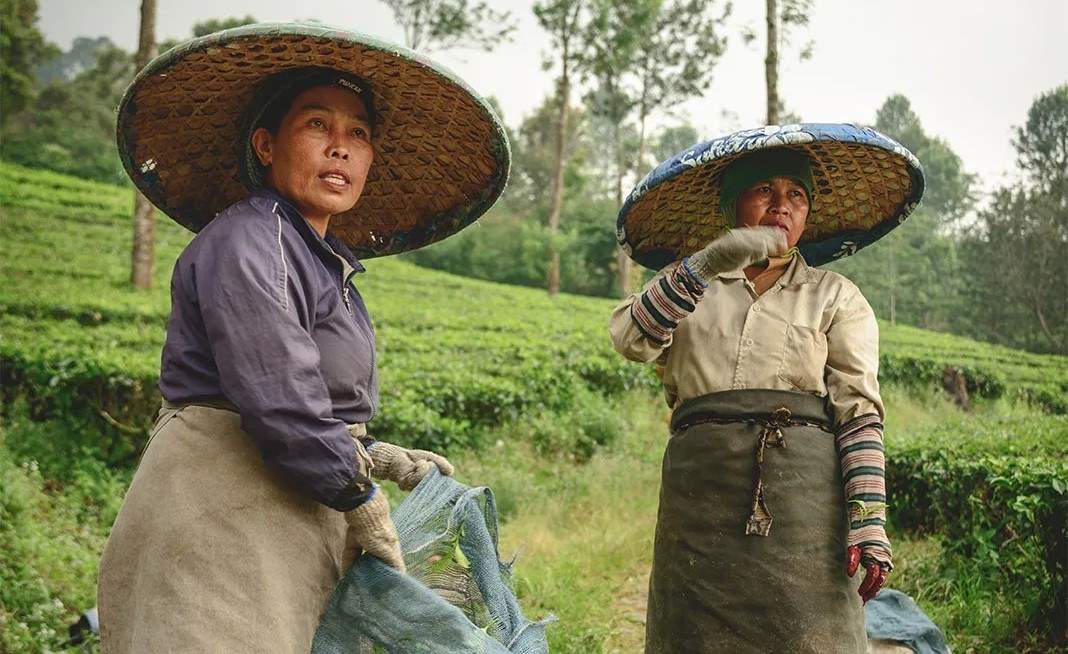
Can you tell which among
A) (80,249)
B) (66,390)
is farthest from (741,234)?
(80,249)

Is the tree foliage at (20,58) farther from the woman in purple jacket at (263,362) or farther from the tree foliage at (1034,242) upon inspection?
the woman in purple jacket at (263,362)

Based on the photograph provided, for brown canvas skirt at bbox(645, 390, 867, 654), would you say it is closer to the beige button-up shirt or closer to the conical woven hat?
the beige button-up shirt

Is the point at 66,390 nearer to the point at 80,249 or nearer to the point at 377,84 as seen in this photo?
the point at 377,84

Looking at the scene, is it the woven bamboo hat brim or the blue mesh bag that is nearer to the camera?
the blue mesh bag

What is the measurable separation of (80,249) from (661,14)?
16.3 metres

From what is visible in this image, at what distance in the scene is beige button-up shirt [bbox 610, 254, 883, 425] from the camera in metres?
2.15

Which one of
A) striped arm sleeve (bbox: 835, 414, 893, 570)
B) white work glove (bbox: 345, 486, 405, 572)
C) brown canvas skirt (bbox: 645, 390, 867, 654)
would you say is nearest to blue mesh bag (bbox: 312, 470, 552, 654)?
white work glove (bbox: 345, 486, 405, 572)

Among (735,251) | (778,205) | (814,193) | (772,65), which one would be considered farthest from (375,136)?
(772,65)

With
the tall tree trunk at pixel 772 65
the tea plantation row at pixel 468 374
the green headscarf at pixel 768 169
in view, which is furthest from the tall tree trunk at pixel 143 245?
the green headscarf at pixel 768 169

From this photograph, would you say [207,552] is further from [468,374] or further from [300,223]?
[468,374]

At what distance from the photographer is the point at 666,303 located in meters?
2.04

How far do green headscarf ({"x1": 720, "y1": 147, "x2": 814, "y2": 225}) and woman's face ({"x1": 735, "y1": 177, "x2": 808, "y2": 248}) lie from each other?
0.02 metres

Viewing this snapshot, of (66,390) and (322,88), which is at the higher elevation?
(322,88)

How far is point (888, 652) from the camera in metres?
2.78
